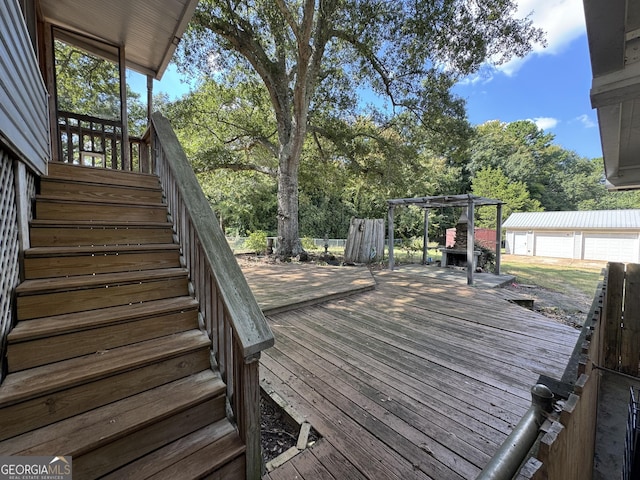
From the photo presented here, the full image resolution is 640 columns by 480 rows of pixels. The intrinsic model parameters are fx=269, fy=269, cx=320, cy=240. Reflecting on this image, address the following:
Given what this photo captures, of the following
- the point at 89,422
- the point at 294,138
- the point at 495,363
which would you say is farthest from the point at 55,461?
the point at 294,138

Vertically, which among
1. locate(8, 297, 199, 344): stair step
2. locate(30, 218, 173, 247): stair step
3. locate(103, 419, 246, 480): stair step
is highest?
locate(30, 218, 173, 247): stair step

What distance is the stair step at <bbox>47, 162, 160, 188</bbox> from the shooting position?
2.65 metres

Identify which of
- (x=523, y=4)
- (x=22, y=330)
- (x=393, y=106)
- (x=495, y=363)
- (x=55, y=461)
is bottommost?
(x=495, y=363)

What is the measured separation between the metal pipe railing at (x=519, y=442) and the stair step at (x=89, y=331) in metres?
1.90

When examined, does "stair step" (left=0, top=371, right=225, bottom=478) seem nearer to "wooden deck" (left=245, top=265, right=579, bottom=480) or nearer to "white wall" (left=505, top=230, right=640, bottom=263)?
"wooden deck" (left=245, top=265, right=579, bottom=480)

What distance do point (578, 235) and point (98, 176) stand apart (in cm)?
2356

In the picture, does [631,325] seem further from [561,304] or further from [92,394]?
[561,304]

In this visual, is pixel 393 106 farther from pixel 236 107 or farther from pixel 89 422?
pixel 89 422

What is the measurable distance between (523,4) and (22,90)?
28.1 feet

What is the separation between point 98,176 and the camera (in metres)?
2.83

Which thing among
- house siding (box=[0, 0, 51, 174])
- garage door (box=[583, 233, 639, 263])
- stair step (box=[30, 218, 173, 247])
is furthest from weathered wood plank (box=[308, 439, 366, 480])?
garage door (box=[583, 233, 639, 263])

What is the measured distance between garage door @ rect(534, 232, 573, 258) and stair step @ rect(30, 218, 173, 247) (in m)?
23.2

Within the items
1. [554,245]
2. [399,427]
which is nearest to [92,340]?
[399,427]

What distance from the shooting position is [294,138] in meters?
7.99
